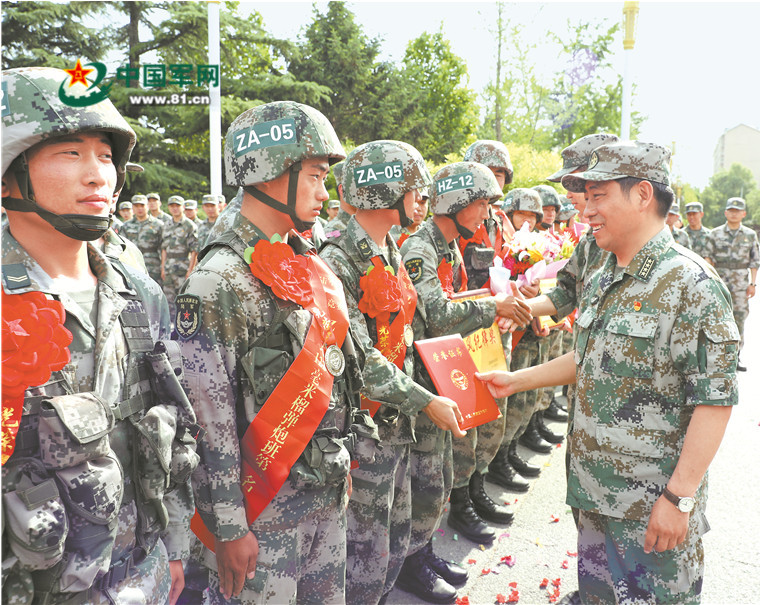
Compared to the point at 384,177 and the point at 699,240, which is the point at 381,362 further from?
the point at 699,240

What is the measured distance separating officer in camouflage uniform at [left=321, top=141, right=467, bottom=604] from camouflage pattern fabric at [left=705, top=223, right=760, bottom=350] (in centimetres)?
1048

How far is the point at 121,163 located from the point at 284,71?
26827 millimetres

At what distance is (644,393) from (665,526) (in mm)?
548

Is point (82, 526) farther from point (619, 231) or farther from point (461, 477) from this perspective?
point (461, 477)

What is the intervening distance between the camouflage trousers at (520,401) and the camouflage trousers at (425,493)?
193 cm

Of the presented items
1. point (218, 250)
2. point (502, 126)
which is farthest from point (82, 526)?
point (502, 126)

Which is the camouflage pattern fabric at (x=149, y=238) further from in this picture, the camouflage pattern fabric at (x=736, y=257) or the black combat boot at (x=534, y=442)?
the camouflage pattern fabric at (x=736, y=257)

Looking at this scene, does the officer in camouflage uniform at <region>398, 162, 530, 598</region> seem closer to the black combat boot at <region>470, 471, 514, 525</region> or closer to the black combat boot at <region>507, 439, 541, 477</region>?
the black combat boot at <region>470, 471, 514, 525</region>

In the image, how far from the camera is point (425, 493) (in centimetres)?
359

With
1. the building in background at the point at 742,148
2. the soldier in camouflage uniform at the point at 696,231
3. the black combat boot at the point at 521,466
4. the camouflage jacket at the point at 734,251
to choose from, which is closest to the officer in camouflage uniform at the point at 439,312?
the black combat boot at the point at 521,466

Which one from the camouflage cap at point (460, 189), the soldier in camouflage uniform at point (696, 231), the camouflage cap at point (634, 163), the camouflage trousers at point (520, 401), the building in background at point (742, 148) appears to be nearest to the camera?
the camouflage cap at point (634, 163)

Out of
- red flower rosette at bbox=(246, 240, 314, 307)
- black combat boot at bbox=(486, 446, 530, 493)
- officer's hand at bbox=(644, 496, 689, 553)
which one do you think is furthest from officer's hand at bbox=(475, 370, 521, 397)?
black combat boot at bbox=(486, 446, 530, 493)

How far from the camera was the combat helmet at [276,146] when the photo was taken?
2389 millimetres

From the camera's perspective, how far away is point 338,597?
2457 mm
